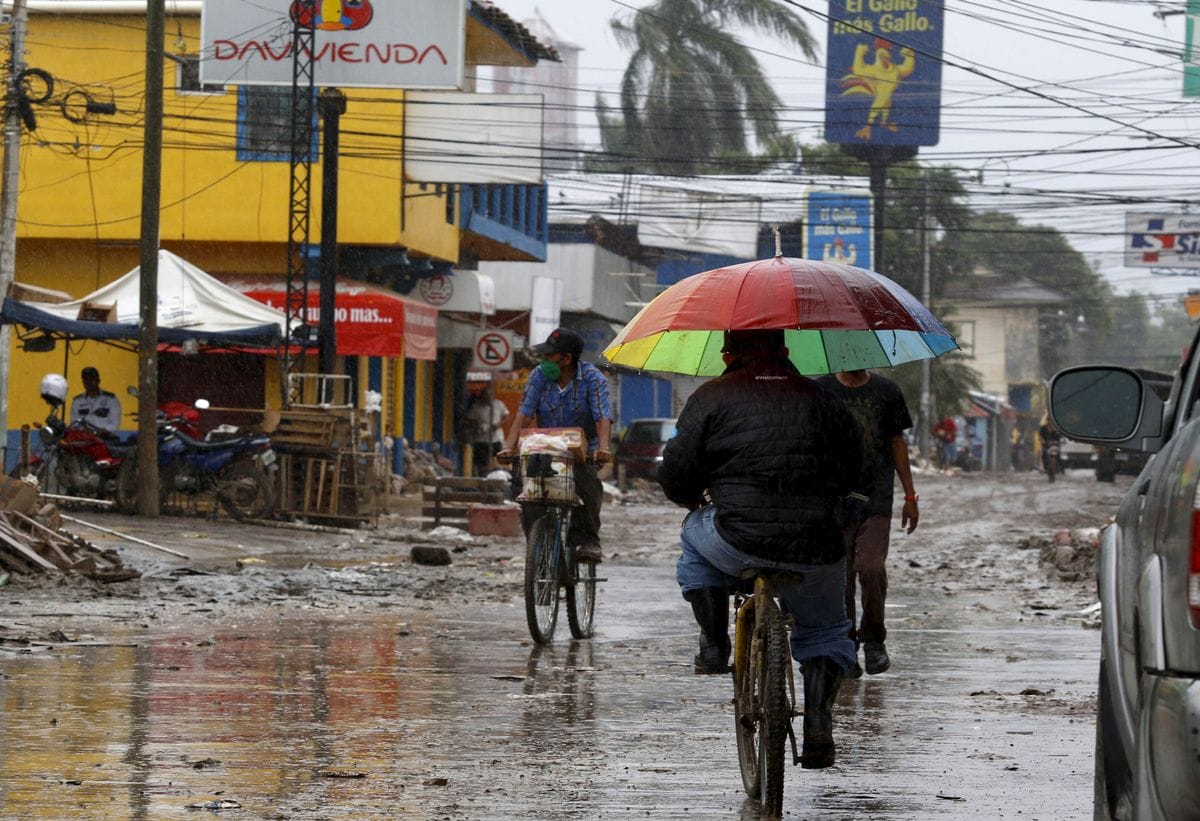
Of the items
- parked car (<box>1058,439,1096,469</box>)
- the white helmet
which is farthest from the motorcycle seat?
parked car (<box>1058,439,1096,469</box>)

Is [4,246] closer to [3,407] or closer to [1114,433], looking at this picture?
[3,407]

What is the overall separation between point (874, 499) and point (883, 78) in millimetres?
60694

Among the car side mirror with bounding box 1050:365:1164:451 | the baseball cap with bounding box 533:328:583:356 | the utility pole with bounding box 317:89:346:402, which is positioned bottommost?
the car side mirror with bounding box 1050:365:1164:451

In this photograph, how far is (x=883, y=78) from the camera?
6838 centimetres

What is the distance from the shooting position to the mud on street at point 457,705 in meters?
6.51

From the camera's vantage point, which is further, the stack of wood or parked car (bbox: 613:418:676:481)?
parked car (bbox: 613:418:676:481)

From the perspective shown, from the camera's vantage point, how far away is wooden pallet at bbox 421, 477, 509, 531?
81.4 ft

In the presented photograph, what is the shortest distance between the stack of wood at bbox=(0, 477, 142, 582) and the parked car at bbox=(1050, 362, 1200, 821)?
34.5ft

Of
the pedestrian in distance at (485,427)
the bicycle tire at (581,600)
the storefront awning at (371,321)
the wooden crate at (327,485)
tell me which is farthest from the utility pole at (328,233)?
the bicycle tire at (581,600)

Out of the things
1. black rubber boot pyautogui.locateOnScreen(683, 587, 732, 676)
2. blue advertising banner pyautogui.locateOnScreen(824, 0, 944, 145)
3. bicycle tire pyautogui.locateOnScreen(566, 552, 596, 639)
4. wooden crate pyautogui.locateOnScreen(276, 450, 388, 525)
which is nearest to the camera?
black rubber boot pyautogui.locateOnScreen(683, 587, 732, 676)

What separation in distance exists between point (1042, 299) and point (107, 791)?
309 feet

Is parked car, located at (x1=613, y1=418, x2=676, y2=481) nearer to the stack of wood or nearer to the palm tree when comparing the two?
the palm tree

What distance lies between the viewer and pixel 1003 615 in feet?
47.5

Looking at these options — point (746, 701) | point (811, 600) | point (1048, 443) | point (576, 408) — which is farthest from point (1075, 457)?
point (746, 701)
